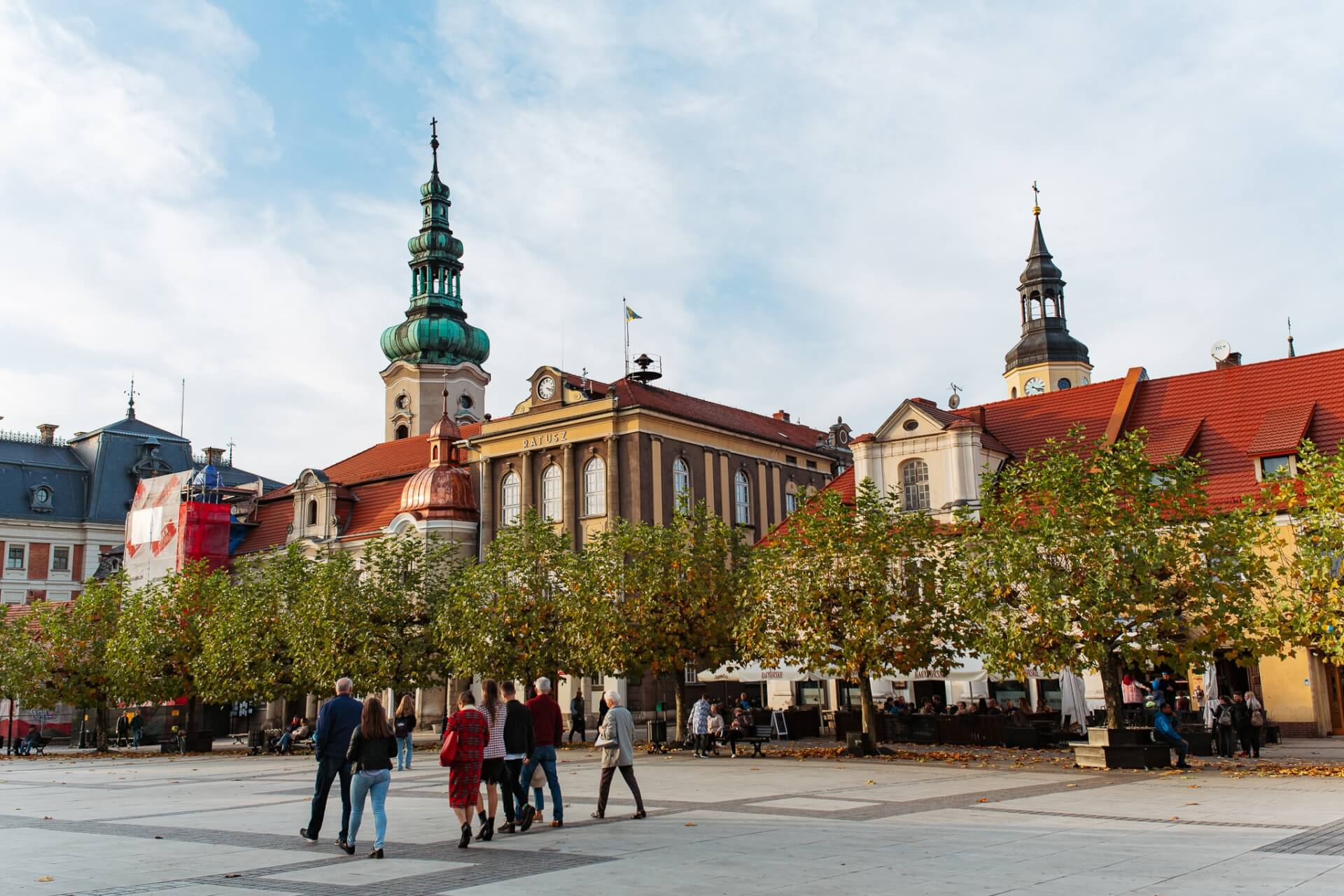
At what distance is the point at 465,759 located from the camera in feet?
48.0

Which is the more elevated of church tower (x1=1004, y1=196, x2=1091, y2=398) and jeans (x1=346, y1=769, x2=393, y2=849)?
church tower (x1=1004, y1=196, x2=1091, y2=398)

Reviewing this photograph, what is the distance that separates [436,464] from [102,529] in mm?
44534

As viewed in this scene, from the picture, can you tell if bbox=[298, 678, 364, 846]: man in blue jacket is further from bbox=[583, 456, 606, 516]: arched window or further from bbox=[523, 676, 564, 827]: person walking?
bbox=[583, 456, 606, 516]: arched window

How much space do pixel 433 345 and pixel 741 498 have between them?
30.0 meters

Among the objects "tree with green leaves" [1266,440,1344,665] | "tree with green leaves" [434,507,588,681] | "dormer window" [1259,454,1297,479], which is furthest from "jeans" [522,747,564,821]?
"dormer window" [1259,454,1297,479]

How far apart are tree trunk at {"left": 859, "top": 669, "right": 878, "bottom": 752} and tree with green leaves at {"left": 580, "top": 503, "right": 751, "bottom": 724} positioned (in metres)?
4.60

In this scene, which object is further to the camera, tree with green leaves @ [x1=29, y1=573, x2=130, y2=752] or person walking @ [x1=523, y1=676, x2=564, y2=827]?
tree with green leaves @ [x1=29, y1=573, x2=130, y2=752]

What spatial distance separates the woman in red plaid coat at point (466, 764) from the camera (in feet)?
47.1

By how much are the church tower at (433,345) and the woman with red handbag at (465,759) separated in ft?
203

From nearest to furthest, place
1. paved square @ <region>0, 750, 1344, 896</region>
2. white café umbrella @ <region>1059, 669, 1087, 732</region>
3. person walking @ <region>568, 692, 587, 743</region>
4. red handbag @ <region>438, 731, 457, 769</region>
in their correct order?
paved square @ <region>0, 750, 1344, 896</region>
red handbag @ <region>438, 731, 457, 769</region>
white café umbrella @ <region>1059, 669, 1087, 732</region>
person walking @ <region>568, 692, 587, 743</region>

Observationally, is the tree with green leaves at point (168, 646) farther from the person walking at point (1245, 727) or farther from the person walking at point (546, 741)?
the person walking at point (1245, 727)

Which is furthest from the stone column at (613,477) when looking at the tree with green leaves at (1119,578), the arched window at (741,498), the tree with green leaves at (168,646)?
the tree with green leaves at (1119,578)

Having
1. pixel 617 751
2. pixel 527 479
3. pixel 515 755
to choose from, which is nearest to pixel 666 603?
pixel 617 751

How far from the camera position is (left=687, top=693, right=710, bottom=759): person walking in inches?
1220
